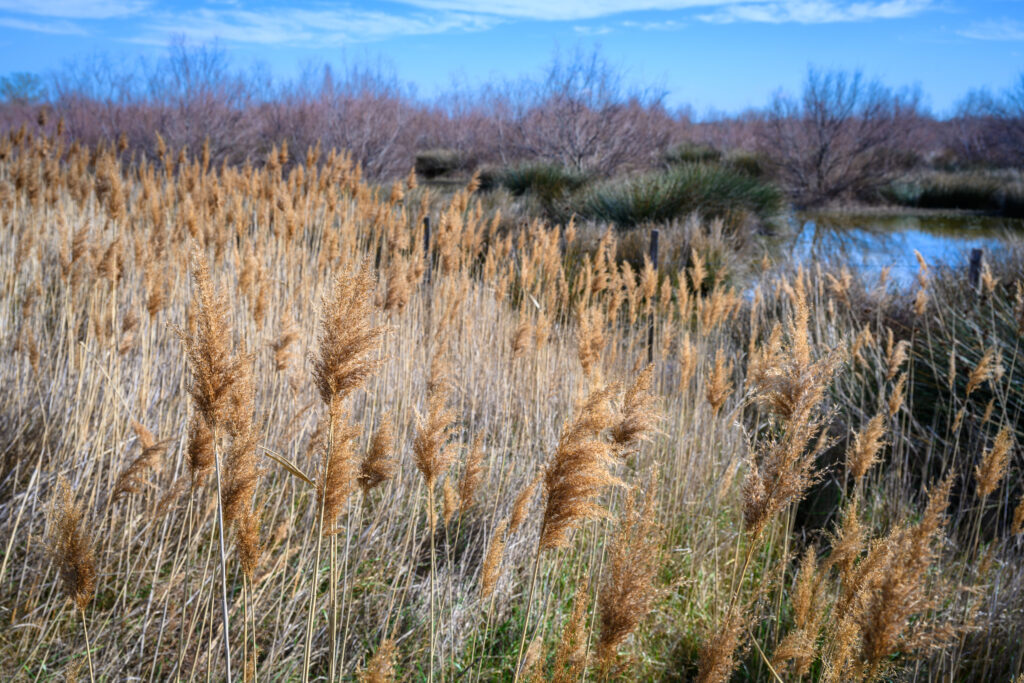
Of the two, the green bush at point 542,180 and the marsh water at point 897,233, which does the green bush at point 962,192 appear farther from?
the green bush at point 542,180

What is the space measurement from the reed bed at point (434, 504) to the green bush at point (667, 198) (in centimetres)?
589

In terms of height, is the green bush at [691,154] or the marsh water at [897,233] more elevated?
the green bush at [691,154]

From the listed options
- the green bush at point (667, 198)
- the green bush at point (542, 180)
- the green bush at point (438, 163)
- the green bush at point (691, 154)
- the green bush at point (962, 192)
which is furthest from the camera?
the green bush at point (438, 163)

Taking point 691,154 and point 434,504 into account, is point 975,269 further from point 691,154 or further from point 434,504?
point 691,154

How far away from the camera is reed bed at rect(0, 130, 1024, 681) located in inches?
48.3

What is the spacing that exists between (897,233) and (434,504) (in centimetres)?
1582

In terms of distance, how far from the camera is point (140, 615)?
2215 mm

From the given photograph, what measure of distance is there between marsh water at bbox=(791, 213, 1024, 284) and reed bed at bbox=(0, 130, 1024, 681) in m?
8.34

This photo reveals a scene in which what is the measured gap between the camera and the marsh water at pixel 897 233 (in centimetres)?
1259

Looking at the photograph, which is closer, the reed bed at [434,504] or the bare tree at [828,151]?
the reed bed at [434,504]

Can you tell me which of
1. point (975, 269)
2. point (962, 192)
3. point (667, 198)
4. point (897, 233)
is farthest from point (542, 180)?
point (962, 192)

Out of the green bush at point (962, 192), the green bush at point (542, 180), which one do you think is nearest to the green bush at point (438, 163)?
the green bush at point (542, 180)

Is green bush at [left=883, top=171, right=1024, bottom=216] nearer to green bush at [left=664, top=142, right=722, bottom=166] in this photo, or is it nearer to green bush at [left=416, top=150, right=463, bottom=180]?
green bush at [left=664, top=142, right=722, bottom=166]

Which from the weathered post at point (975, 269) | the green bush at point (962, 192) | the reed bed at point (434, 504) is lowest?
the reed bed at point (434, 504)
